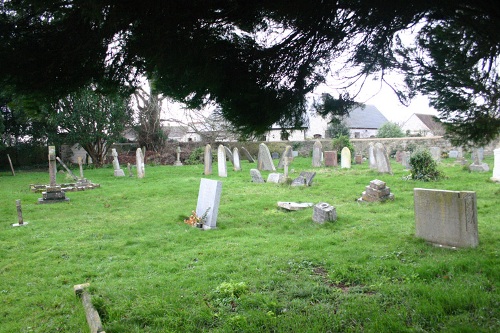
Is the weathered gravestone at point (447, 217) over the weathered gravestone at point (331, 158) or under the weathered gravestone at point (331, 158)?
under

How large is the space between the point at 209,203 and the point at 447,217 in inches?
180

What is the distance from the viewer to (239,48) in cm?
372

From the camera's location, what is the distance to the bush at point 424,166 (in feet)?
41.0

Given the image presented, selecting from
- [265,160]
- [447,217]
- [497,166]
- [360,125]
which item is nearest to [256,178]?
[265,160]

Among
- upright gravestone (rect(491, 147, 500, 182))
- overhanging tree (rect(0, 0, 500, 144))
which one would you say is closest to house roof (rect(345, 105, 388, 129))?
upright gravestone (rect(491, 147, 500, 182))

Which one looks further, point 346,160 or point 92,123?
point 92,123

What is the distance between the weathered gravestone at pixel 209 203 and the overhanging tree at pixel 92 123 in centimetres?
1491

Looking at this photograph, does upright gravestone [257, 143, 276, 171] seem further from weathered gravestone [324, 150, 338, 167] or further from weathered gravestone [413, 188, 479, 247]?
weathered gravestone [413, 188, 479, 247]

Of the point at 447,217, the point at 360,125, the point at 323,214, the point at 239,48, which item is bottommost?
the point at 323,214

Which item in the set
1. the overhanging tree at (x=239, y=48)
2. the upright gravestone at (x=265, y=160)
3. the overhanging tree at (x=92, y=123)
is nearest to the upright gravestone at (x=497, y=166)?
the overhanging tree at (x=239, y=48)

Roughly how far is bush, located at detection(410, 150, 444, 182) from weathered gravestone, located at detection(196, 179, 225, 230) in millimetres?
7934

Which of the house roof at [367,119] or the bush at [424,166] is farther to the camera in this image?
the house roof at [367,119]

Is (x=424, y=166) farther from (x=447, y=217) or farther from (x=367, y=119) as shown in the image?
(x=367, y=119)

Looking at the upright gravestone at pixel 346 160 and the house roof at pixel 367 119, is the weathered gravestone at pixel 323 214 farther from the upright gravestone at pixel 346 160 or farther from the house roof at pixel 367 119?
the house roof at pixel 367 119
